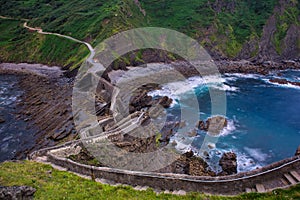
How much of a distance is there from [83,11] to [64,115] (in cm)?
7591

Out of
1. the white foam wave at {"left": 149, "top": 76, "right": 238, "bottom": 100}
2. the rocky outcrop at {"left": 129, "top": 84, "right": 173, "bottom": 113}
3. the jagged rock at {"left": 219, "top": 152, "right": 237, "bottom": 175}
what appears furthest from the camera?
the white foam wave at {"left": 149, "top": 76, "right": 238, "bottom": 100}

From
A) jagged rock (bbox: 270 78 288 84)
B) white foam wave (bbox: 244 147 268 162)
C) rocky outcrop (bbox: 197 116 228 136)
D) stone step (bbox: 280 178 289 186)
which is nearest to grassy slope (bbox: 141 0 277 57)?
jagged rock (bbox: 270 78 288 84)

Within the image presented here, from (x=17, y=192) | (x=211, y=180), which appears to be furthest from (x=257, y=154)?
(x=17, y=192)

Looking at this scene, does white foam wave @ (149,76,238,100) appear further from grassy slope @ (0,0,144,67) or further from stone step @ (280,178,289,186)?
stone step @ (280,178,289,186)

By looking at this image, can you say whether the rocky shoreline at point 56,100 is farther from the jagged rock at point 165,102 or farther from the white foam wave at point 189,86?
the white foam wave at point 189,86

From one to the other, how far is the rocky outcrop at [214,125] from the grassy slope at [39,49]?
4644cm

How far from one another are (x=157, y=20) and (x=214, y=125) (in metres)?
82.3

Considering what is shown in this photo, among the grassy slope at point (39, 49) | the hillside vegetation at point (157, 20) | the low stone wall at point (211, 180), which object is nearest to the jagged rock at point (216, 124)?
the low stone wall at point (211, 180)

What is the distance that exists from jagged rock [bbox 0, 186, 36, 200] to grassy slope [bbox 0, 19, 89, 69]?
6605cm

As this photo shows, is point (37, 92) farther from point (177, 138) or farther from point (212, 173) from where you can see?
point (212, 173)

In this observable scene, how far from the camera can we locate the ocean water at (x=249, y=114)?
125ft

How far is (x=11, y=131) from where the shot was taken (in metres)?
44.2

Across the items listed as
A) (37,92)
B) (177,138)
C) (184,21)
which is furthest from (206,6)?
(177,138)

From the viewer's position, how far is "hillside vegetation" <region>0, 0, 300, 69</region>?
95.2m
